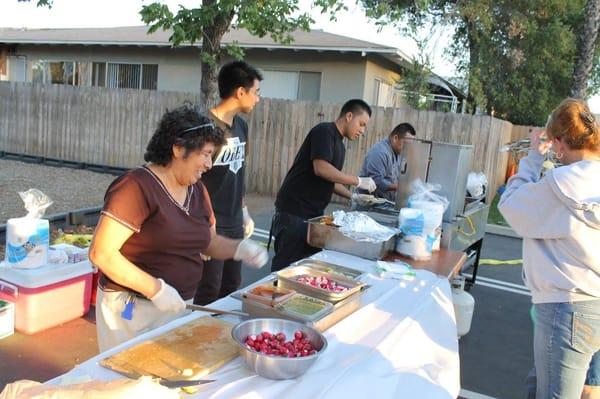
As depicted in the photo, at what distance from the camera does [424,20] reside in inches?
695

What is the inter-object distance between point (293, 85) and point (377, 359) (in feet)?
37.3

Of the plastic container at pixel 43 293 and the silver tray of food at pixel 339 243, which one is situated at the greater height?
the silver tray of food at pixel 339 243

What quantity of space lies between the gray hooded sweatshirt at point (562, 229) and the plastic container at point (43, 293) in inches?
130

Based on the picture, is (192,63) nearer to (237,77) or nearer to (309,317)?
(237,77)

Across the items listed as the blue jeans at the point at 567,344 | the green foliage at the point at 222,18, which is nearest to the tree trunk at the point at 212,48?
the green foliage at the point at 222,18

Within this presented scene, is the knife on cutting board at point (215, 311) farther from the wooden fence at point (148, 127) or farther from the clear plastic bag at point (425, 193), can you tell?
the wooden fence at point (148, 127)

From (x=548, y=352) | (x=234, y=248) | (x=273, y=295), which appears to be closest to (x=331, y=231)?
(x=234, y=248)

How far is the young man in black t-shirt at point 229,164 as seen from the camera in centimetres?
312

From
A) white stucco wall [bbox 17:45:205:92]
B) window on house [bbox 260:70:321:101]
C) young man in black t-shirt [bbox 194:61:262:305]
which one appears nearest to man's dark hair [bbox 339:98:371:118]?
young man in black t-shirt [bbox 194:61:262:305]

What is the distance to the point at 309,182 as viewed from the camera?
381 cm

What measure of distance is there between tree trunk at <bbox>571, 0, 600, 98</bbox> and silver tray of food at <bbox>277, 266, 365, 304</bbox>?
11183 mm

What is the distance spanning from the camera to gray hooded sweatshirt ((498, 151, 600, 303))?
215cm

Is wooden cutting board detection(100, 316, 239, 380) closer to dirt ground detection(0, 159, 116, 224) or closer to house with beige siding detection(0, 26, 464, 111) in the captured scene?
dirt ground detection(0, 159, 116, 224)

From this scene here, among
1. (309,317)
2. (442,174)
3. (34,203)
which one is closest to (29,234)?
(34,203)
